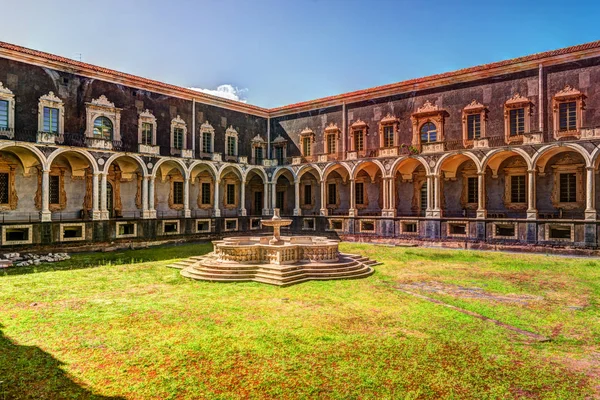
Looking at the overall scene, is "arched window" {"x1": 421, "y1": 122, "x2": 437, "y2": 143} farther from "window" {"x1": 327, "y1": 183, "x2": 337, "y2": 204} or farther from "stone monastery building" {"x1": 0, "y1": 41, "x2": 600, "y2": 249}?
"window" {"x1": 327, "y1": 183, "x2": 337, "y2": 204}

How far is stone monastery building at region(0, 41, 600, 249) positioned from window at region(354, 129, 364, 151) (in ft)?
0.34

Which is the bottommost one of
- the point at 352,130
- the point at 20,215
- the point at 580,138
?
the point at 20,215

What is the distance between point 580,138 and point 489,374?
1853 centimetres

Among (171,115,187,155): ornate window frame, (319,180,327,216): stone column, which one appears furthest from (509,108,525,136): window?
(171,115,187,155): ornate window frame

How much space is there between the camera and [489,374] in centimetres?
579

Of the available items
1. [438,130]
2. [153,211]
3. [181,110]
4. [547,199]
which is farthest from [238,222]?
[547,199]

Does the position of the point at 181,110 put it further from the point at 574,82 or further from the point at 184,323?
the point at 574,82

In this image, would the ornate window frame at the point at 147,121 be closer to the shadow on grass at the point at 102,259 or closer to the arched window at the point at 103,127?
the arched window at the point at 103,127

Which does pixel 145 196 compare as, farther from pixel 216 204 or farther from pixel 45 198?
pixel 45 198

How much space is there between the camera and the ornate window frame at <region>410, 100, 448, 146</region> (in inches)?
964

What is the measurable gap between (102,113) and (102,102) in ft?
2.12

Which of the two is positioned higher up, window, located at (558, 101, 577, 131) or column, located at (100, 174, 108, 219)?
window, located at (558, 101, 577, 131)

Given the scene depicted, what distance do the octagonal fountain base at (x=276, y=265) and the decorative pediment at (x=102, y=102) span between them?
13.4 meters

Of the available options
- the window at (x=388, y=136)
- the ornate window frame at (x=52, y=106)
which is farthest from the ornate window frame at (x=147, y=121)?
the window at (x=388, y=136)
